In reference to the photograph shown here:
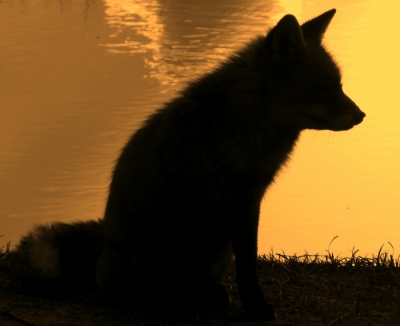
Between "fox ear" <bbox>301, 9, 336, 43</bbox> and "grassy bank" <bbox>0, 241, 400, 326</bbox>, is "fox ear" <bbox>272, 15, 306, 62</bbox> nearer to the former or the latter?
"fox ear" <bbox>301, 9, 336, 43</bbox>

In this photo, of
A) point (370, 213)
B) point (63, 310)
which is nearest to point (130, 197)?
point (63, 310)

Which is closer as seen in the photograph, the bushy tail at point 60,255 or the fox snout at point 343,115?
the fox snout at point 343,115

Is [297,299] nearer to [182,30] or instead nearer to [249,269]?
[249,269]

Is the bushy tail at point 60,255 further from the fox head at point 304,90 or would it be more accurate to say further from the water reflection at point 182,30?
the water reflection at point 182,30

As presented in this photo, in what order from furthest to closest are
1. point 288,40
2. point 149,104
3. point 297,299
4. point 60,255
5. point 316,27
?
point 149,104, point 297,299, point 60,255, point 316,27, point 288,40

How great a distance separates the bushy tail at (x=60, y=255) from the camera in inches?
180

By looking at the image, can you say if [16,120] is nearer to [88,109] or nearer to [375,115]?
[88,109]

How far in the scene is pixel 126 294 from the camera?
4.42 m

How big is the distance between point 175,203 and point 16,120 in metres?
3.73

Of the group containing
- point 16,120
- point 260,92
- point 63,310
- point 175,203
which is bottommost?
point 63,310

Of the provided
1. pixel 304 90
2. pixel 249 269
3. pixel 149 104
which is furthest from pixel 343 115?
pixel 149 104

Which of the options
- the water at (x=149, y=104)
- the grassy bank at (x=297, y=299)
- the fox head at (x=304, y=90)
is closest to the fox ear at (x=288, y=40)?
the fox head at (x=304, y=90)

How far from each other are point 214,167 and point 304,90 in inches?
22.8

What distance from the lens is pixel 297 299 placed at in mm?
4734
